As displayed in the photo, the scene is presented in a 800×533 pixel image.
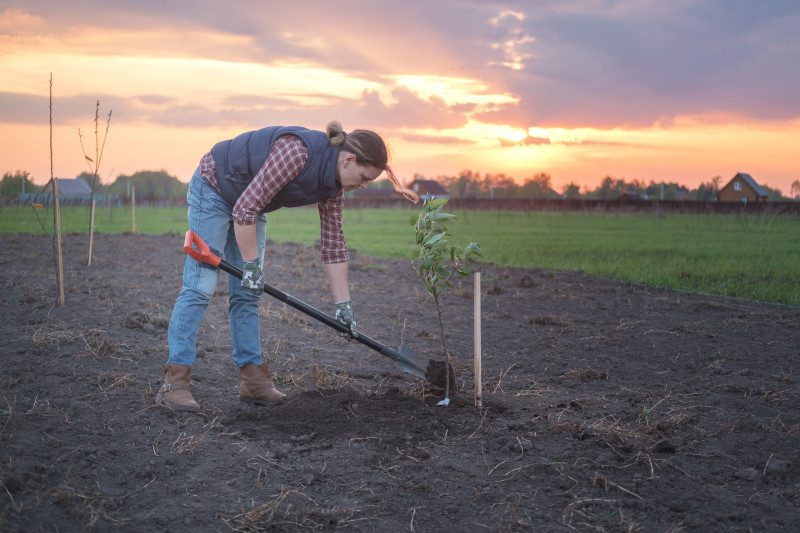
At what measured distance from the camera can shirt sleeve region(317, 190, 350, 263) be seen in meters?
3.89

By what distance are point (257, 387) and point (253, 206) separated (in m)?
1.29

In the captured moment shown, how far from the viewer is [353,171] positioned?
3.44 metres

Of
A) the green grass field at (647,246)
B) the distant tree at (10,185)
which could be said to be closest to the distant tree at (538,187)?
the green grass field at (647,246)

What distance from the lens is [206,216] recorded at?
3672 millimetres

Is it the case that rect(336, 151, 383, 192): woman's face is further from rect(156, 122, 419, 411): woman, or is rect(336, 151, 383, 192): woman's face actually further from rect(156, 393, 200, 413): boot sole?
rect(156, 393, 200, 413): boot sole

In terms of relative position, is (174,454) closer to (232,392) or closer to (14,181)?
(232,392)

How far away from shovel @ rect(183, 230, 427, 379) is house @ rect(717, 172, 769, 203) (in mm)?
40707

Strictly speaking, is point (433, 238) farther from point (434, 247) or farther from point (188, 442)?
point (188, 442)

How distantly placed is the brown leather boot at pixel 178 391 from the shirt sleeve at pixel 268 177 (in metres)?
1.04

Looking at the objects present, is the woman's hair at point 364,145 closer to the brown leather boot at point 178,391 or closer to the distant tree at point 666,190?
the brown leather boot at point 178,391

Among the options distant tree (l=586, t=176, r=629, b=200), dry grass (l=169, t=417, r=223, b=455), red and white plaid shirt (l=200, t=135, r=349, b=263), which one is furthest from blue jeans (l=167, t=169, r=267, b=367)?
distant tree (l=586, t=176, r=629, b=200)

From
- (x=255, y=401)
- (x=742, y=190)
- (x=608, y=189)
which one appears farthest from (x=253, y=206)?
(x=608, y=189)

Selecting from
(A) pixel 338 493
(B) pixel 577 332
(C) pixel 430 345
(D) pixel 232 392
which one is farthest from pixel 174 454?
(B) pixel 577 332

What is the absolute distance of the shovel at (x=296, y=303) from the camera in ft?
11.6
